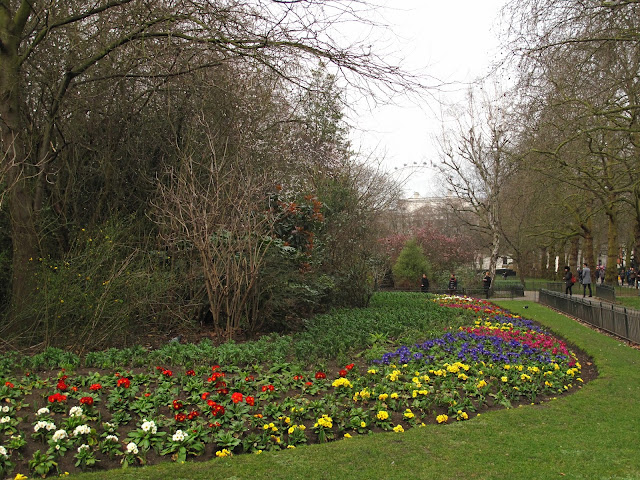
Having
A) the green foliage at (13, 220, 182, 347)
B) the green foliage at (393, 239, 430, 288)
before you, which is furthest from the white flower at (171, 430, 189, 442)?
the green foliage at (393, 239, 430, 288)

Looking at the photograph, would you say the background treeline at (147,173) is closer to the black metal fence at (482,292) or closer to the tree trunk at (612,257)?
the black metal fence at (482,292)

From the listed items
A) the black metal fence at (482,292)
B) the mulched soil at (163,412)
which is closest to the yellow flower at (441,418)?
the mulched soil at (163,412)

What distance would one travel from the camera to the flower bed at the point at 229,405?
14.6 feet

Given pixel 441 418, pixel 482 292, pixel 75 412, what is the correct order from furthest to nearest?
1. pixel 482 292
2. pixel 441 418
3. pixel 75 412

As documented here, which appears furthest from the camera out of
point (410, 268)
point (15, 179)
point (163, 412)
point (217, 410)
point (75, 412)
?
point (410, 268)

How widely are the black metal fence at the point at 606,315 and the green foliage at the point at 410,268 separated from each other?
10.1 meters

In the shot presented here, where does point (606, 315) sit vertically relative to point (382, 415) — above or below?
above

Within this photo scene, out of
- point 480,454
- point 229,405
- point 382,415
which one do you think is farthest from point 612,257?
point 229,405

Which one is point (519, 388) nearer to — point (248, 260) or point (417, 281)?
point (248, 260)

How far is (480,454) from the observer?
15.6 ft

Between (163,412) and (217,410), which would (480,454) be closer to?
(217,410)

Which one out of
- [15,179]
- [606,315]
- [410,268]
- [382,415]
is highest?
[15,179]

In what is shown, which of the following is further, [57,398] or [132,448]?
[57,398]

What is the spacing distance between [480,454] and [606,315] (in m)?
10.4
